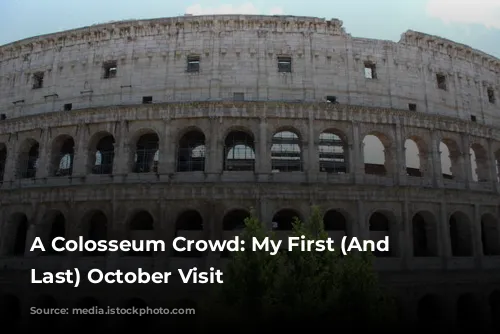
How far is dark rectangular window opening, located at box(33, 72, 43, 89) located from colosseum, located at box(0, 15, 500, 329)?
12cm

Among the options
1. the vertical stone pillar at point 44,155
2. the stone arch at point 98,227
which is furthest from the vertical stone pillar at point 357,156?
the vertical stone pillar at point 44,155

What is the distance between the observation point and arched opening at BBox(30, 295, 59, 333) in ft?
69.2

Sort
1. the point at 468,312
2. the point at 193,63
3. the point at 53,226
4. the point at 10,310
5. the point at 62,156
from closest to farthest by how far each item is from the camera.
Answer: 1. the point at 10,310
2. the point at 468,312
3. the point at 193,63
4. the point at 53,226
5. the point at 62,156

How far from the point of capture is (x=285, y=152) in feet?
89.2

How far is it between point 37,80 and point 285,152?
58.7 feet

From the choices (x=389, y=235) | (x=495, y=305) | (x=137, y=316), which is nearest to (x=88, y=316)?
(x=137, y=316)

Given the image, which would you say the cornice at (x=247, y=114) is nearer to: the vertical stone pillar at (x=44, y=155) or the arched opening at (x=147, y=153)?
the vertical stone pillar at (x=44, y=155)

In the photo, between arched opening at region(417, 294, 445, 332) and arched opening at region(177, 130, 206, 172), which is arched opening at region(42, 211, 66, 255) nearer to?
arched opening at region(177, 130, 206, 172)

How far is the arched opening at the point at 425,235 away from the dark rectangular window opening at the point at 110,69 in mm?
21292

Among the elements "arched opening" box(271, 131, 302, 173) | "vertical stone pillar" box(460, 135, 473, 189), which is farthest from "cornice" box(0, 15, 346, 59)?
"vertical stone pillar" box(460, 135, 473, 189)

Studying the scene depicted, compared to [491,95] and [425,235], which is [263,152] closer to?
[425,235]

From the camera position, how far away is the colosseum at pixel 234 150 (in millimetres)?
21797

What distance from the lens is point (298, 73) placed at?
24266 millimetres

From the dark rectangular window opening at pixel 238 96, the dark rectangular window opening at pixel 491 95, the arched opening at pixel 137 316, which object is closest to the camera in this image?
the arched opening at pixel 137 316
